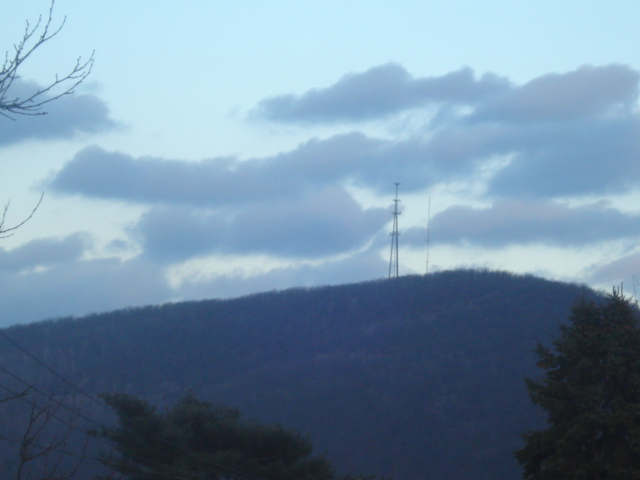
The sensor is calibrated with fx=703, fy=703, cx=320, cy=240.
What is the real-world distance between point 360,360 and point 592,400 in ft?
134

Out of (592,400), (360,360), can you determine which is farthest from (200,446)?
(360,360)

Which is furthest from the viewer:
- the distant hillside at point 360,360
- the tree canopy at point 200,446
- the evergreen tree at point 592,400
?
the distant hillside at point 360,360

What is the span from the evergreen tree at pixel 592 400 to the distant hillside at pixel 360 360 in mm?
21168

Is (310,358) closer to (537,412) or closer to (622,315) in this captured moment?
(537,412)

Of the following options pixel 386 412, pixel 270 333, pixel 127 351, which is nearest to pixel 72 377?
pixel 127 351

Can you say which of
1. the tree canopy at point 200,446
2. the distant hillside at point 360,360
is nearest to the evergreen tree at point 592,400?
the tree canopy at point 200,446

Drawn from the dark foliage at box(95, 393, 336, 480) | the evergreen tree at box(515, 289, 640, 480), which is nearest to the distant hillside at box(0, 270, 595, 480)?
the dark foliage at box(95, 393, 336, 480)

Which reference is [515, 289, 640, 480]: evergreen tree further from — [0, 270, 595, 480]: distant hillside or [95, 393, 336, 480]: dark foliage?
[0, 270, 595, 480]: distant hillside

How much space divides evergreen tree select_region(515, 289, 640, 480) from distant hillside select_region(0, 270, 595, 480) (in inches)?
833

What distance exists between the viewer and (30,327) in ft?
243

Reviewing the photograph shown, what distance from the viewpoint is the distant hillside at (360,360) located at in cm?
4025

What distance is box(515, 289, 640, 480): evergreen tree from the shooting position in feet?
45.8

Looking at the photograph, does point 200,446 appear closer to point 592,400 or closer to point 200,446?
point 200,446

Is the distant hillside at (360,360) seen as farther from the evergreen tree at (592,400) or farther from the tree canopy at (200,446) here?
the evergreen tree at (592,400)
